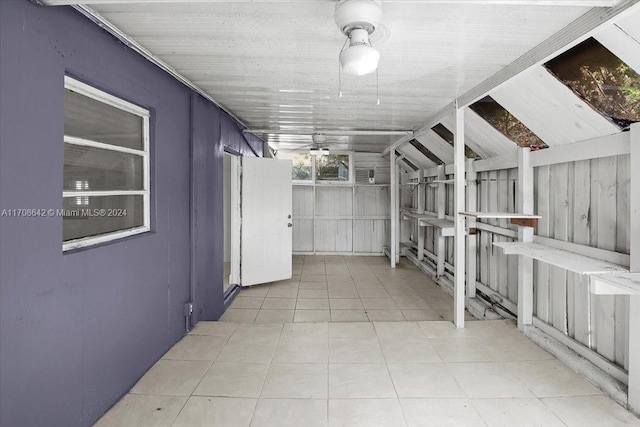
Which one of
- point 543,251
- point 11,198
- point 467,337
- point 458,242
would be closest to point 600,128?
point 543,251

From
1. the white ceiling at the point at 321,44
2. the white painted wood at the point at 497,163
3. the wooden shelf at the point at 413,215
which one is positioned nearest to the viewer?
the white ceiling at the point at 321,44

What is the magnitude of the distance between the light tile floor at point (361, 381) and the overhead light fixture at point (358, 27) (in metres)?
2.05

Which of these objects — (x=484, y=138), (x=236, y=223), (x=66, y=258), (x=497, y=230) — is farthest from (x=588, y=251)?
(x=236, y=223)

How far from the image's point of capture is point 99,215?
224cm

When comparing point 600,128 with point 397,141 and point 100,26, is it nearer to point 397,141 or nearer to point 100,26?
point 100,26

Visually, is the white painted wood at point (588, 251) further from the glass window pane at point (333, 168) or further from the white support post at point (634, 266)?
the glass window pane at point (333, 168)

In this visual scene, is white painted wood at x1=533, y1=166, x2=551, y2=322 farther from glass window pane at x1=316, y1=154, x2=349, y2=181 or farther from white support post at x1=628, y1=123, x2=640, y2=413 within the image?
glass window pane at x1=316, y1=154, x2=349, y2=181

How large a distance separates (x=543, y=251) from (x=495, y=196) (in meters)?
1.40

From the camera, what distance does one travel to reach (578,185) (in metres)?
2.77

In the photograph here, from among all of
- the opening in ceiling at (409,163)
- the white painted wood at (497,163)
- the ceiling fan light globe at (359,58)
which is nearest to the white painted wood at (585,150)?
the white painted wood at (497,163)

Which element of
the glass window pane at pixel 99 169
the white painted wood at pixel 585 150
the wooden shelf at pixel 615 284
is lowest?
the wooden shelf at pixel 615 284

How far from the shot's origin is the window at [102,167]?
1.97m

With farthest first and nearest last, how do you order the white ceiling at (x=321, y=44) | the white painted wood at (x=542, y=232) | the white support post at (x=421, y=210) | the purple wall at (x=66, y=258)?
the white support post at (x=421, y=210)
the white painted wood at (x=542, y=232)
the white ceiling at (x=321, y=44)
the purple wall at (x=66, y=258)

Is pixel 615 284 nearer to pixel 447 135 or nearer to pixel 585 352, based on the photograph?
pixel 585 352
